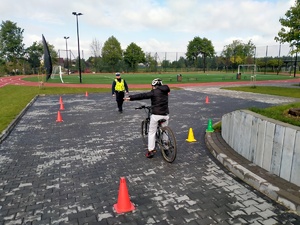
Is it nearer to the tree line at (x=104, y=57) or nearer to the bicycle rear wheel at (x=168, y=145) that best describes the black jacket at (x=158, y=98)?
the bicycle rear wheel at (x=168, y=145)

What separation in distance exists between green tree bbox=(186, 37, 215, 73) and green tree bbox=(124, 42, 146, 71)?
753 inches

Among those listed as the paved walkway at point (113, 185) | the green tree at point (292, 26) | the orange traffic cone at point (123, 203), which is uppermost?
the green tree at point (292, 26)

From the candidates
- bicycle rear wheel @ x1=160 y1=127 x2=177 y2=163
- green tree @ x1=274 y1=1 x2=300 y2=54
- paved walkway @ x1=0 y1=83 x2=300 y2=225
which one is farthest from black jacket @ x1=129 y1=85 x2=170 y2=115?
green tree @ x1=274 y1=1 x2=300 y2=54

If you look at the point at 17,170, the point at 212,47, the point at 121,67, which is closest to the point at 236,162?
the point at 17,170

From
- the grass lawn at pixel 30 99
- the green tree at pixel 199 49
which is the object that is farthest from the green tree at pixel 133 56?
the grass lawn at pixel 30 99

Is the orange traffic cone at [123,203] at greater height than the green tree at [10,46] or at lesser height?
lesser

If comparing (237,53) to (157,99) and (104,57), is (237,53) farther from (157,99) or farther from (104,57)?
(157,99)

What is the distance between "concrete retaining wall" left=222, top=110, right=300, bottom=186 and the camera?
12.1 ft

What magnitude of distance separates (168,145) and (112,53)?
63874 millimetres

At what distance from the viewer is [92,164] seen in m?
5.04

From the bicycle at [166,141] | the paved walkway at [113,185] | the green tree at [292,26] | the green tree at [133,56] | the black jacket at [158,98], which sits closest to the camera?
the paved walkway at [113,185]

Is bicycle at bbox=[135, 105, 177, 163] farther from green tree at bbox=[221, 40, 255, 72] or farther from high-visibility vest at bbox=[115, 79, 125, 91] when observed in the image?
green tree at bbox=[221, 40, 255, 72]

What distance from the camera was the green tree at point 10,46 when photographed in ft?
216

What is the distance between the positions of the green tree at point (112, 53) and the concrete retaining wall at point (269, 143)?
208ft
